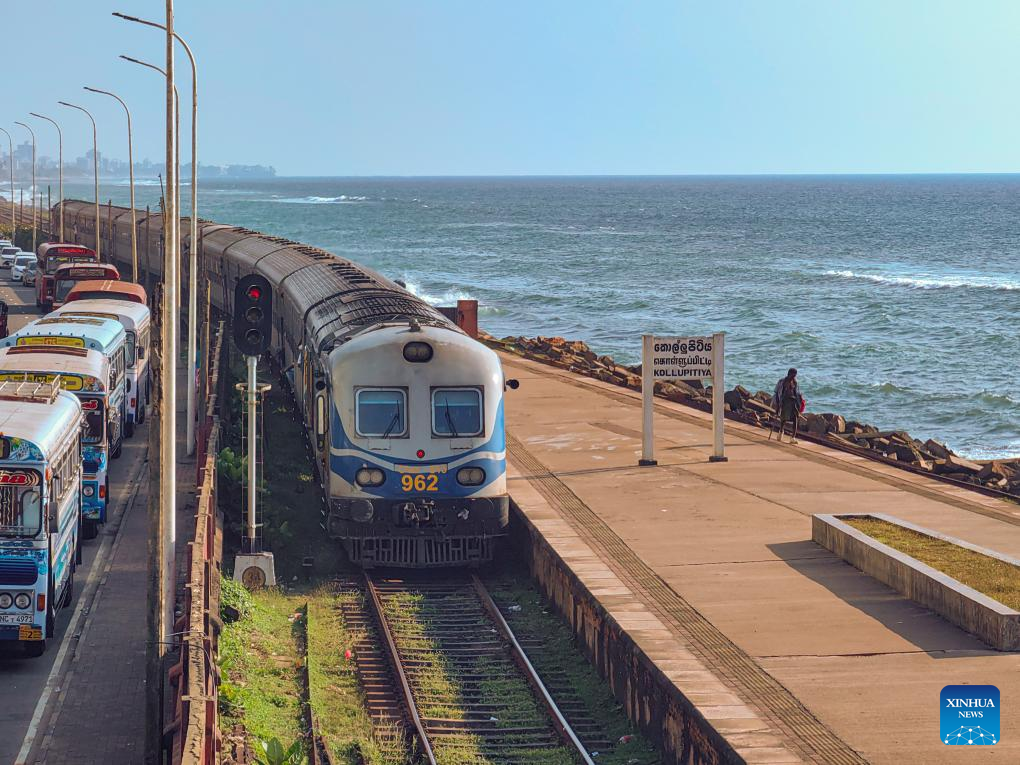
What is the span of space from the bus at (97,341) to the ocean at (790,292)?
2321cm

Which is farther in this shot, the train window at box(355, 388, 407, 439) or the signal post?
the train window at box(355, 388, 407, 439)

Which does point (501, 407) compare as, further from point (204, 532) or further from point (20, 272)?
point (20, 272)

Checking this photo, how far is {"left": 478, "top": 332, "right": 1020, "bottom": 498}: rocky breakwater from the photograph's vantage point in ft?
85.6

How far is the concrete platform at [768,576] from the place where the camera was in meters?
12.0

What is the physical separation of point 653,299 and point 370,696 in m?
68.3

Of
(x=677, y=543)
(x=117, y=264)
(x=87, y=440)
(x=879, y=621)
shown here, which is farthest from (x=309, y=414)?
(x=117, y=264)

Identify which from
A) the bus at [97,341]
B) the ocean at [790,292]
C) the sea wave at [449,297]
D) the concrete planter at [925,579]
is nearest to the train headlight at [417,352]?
the concrete planter at [925,579]

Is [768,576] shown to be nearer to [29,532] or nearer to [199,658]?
[199,658]

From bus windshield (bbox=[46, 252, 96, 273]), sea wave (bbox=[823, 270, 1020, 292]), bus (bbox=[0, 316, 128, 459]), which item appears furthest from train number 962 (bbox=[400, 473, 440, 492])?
sea wave (bbox=[823, 270, 1020, 292])

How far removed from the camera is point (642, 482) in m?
22.1

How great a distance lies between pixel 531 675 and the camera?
585 inches

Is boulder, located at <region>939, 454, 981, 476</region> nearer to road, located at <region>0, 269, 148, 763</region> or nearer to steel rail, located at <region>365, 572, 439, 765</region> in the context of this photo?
steel rail, located at <region>365, 572, 439, 765</region>

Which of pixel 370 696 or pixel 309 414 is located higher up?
pixel 309 414

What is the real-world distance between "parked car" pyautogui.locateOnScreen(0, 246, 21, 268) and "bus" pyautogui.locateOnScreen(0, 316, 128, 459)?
53.6m
